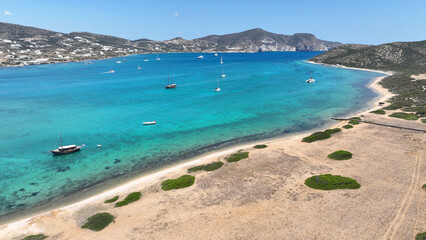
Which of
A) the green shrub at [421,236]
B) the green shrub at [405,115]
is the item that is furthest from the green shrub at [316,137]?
the green shrub at [421,236]

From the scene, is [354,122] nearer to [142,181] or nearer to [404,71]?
[142,181]

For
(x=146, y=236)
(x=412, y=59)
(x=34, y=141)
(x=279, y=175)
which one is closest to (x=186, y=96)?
(x=34, y=141)

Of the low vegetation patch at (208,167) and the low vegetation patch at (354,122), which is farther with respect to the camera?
the low vegetation patch at (354,122)

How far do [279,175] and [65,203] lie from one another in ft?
96.7

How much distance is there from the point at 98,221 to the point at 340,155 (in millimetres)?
36467

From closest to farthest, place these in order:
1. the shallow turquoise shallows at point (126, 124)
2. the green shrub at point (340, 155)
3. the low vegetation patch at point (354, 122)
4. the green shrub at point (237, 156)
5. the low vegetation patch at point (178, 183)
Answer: the low vegetation patch at point (178, 183), the green shrub at point (340, 155), the shallow turquoise shallows at point (126, 124), the green shrub at point (237, 156), the low vegetation patch at point (354, 122)

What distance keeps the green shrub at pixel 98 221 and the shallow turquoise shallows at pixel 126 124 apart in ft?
33.6

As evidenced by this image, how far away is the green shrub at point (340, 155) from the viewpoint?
39669mm

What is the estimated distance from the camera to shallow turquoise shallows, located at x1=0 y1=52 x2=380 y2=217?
40.0 m

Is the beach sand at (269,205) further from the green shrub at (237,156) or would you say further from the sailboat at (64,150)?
the sailboat at (64,150)

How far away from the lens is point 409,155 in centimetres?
3928

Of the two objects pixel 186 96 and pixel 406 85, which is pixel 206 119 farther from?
pixel 406 85

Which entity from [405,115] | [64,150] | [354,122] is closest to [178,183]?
[64,150]

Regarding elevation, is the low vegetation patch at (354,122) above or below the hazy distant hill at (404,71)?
below
